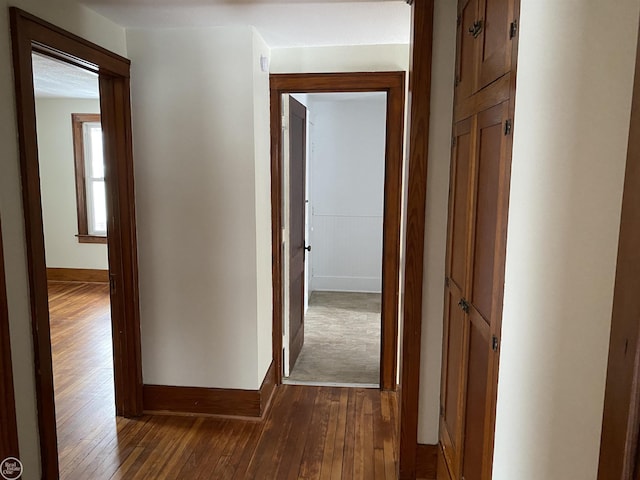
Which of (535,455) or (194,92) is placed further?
(194,92)

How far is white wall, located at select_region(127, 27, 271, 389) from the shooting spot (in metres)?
2.67

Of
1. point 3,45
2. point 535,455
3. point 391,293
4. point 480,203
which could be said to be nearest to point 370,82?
point 391,293

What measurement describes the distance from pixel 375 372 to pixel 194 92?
247 centimetres

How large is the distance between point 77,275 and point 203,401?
4.37m

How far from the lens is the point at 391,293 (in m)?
3.26

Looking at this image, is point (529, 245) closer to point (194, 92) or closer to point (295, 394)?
point (194, 92)

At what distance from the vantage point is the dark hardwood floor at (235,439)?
2420 mm

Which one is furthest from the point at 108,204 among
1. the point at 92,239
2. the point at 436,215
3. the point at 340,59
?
the point at 92,239

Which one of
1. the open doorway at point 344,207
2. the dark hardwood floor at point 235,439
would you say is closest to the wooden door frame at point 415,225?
the dark hardwood floor at point 235,439

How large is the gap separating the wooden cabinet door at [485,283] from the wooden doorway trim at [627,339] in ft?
2.36

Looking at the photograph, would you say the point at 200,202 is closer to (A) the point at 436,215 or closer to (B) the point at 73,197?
(A) the point at 436,215

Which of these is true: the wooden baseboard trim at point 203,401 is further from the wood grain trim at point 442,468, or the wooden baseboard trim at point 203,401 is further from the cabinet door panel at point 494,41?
the cabinet door panel at point 494,41

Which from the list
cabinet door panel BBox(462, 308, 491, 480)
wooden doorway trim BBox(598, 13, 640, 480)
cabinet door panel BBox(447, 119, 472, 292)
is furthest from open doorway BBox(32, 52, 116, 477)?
wooden doorway trim BBox(598, 13, 640, 480)

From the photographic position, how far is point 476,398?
5.31 ft
